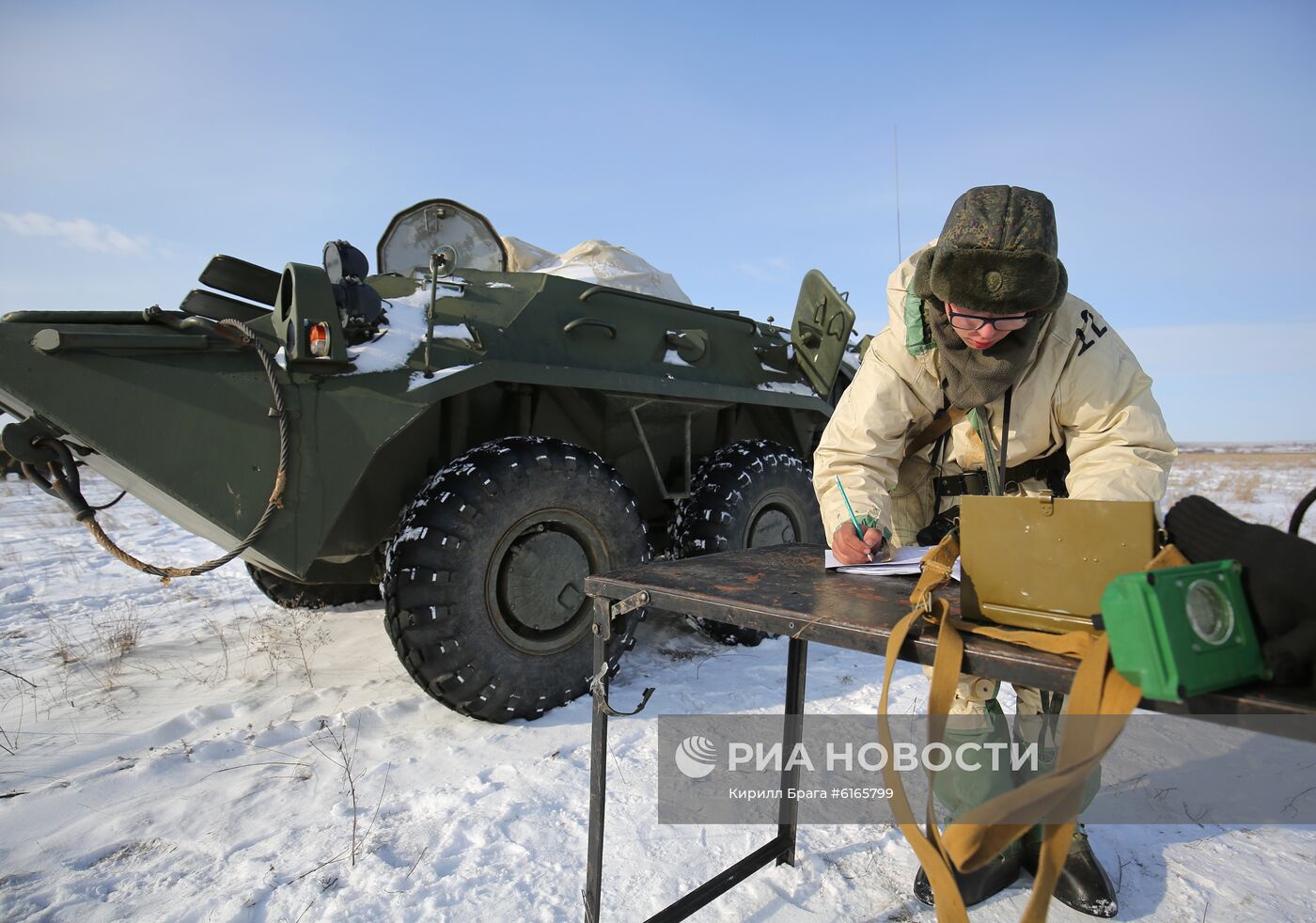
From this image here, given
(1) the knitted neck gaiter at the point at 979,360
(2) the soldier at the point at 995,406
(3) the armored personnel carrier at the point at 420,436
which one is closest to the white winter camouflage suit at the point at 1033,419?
(2) the soldier at the point at 995,406

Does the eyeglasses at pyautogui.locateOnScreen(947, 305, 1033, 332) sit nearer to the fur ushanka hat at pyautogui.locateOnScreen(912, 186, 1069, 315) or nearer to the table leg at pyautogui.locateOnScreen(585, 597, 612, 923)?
the fur ushanka hat at pyautogui.locateOnScreen(912, 186, 1069, 315)

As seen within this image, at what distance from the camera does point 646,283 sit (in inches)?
218

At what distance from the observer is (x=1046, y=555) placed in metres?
1.19

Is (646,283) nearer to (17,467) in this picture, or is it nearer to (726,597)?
(17,467)

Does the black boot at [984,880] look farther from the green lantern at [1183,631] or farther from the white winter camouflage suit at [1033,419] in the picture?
the green lantern at [1183,631]

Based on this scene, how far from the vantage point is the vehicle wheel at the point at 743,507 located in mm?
4047

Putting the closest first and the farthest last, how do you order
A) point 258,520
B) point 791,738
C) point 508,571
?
point 791,738, point 258,520, point 508,571

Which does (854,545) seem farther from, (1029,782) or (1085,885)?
(1085,885)

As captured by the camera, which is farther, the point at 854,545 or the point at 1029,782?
the point at 854,545

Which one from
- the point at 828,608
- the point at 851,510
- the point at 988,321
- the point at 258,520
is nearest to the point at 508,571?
the point at 258,520

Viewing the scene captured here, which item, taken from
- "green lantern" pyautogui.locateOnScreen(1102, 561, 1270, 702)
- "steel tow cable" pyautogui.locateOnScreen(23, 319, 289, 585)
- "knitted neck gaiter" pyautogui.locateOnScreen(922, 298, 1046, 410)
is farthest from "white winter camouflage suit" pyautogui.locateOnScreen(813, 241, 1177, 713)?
"steel tow cable" pyautogui.locateOnScreen(23, 319, 289, 585)

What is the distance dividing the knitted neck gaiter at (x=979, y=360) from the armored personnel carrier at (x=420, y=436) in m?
1.36

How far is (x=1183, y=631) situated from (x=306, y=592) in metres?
4.85

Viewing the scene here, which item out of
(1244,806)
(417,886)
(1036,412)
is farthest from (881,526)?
(1244,806)
